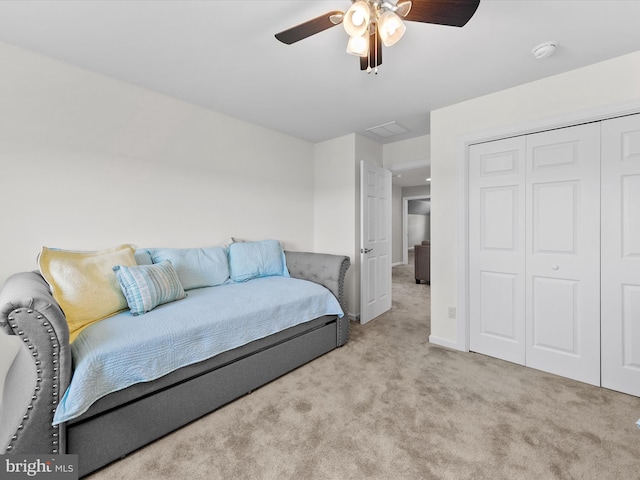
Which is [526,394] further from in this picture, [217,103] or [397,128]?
[217,103]

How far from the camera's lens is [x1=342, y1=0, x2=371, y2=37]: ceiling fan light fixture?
1.19 meters

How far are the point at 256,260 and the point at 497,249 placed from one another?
2265mm

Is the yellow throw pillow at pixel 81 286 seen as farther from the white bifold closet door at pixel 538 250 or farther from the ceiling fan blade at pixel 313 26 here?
the white bifold closet door at pixel 538 250

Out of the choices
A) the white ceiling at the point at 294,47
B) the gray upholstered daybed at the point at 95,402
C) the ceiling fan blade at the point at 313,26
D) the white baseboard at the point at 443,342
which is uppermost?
the white ceiling at the point at 294,47

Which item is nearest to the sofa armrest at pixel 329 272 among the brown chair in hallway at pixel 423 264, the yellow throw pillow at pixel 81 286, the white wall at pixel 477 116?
the white wall at pixel 477 116

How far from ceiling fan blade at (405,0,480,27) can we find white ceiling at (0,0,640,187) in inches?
19.0

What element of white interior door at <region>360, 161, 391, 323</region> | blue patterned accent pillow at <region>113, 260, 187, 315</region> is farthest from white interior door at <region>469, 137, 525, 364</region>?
blue patterned accent pillow at <region>113, 260, 187, 315</region>

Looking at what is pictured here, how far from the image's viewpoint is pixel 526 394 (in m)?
1.97

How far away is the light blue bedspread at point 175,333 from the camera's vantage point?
4.31 feet

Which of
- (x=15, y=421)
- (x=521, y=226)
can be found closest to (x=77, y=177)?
(x=15, y=421)

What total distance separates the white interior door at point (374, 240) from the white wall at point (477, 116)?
0.79m

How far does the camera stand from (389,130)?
3.34 meters

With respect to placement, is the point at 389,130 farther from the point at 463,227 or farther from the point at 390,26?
the point at 390,26

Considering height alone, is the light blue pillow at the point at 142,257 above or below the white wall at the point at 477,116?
below
